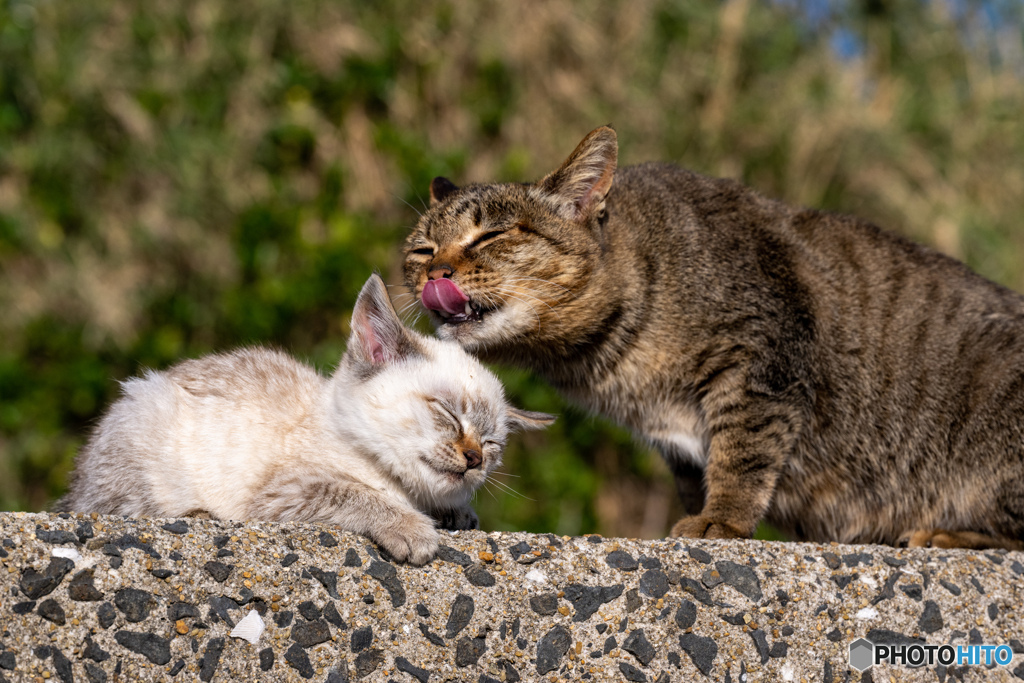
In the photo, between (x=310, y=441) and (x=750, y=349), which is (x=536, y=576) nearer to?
(x=310, y=441)

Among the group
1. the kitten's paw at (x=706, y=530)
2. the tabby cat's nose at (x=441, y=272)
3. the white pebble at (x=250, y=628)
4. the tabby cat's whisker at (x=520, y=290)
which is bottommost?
the white pebble at (x=250, y=628)

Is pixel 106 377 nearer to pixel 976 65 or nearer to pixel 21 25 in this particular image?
pixel 21 25

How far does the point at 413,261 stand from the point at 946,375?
2.04m

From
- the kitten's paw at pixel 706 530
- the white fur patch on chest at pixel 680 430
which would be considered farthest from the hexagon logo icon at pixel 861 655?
the white fur patch on chest at pixel 680 430

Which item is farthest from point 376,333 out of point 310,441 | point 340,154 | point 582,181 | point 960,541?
point 340,154

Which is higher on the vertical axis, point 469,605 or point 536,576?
point 536,576

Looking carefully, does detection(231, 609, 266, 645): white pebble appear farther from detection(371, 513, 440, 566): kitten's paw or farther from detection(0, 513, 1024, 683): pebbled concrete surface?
detection(371, 513, 440, 566): kitten's paw

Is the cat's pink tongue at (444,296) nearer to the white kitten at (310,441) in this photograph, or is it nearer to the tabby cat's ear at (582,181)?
the white kitten at (310,441)

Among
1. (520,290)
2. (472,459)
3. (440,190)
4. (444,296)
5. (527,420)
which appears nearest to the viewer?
(472,459)

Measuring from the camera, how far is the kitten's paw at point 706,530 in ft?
9.96

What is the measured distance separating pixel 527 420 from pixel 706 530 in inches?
27.4

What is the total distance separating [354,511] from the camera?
2.38 meters

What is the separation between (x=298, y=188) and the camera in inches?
240

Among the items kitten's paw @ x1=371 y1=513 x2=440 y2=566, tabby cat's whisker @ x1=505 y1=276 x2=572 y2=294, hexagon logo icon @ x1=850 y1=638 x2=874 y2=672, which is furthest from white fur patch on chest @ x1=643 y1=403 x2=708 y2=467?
kitten's paw @ x1=371 y1=513 x2=440 y2=566
